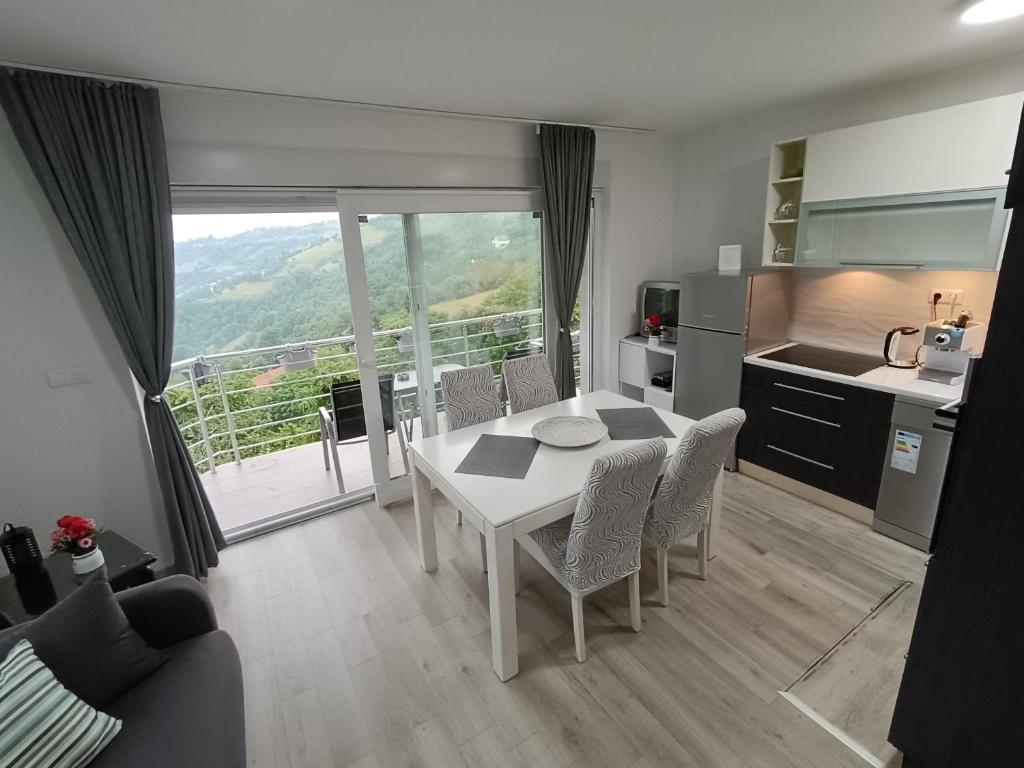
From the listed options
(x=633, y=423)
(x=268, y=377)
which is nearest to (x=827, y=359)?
(x=633, y=423)

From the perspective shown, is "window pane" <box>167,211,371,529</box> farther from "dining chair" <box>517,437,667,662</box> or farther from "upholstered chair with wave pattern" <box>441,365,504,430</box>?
"dining chair" <box>517,437,667,662</box>

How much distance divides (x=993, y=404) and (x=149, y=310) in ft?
10.6

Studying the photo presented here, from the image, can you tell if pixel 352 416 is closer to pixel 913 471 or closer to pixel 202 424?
pixel 202 424

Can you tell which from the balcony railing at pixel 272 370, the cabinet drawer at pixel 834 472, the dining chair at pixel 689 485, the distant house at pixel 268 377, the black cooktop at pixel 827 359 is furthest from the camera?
the distant house at pixel 268 377

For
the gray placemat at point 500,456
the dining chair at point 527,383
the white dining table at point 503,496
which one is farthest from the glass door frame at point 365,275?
the gray placemat at point 500,456

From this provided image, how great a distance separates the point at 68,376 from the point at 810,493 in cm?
423

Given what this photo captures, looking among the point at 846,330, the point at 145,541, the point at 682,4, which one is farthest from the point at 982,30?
the point at 145,541

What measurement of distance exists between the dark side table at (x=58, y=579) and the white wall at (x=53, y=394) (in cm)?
36

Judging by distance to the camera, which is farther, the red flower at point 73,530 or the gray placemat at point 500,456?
the gray placemat at point 500,456

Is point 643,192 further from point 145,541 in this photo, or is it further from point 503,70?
point 145,541

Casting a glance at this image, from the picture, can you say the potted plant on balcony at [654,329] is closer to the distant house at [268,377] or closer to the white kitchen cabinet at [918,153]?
the white kitchen cabinet at [918,153]

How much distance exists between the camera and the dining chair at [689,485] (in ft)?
6.29

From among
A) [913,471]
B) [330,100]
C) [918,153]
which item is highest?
[330,100]

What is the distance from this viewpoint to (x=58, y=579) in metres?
1.88
